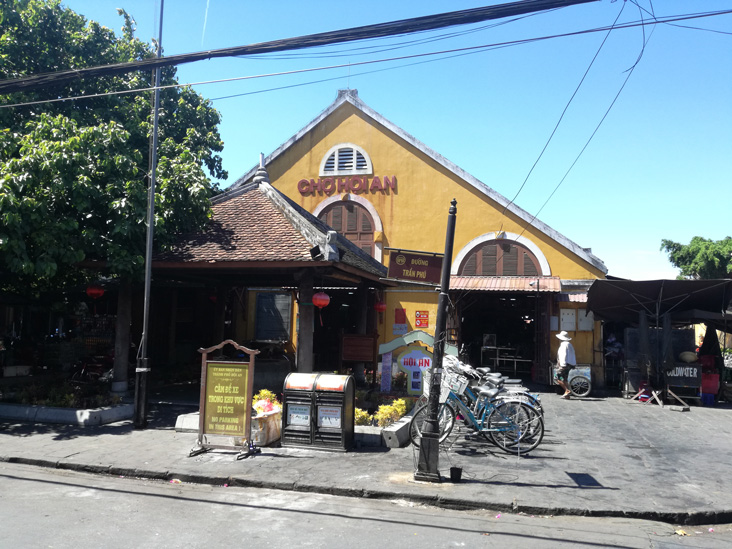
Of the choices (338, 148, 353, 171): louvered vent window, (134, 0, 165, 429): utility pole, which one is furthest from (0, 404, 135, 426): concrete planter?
(338, 148, 353, 171): louvered vent window

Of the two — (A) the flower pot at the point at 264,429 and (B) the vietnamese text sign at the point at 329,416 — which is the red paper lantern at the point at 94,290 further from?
(B) the vietnamese text sign at the point at 329,416

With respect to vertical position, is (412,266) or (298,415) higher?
(412,266)

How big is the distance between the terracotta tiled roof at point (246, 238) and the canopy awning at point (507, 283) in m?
7.57

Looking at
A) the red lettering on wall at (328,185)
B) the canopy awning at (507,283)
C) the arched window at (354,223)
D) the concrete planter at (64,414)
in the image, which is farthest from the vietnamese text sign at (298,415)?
the red lettering on wall at (328,185)

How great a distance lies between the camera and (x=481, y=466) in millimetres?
7844

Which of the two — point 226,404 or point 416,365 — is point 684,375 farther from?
point 226,404

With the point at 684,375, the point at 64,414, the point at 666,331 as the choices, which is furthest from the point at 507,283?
the point at 64,414

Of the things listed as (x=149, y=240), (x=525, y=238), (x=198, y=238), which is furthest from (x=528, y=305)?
(x=149, y=240)

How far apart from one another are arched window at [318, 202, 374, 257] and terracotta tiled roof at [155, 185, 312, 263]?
726 cm

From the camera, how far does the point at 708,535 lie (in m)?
5.66

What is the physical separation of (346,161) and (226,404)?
13.6 meters

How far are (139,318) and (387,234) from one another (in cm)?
919

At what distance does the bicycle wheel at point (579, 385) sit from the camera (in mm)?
15797

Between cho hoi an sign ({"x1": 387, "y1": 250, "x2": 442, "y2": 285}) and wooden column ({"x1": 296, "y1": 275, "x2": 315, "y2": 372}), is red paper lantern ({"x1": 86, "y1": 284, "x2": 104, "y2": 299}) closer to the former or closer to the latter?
wooden column ({"x1": 296, "y1": 275, "x2": 315, "y2": 372})
